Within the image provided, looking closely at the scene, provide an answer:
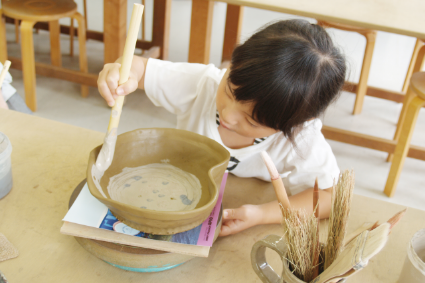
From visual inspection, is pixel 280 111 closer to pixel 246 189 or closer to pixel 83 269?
pixel 246 189

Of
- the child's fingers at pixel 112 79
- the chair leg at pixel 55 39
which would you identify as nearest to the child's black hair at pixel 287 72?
the child's fingers at pixel 112 79

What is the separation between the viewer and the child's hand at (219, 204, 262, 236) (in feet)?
2.28

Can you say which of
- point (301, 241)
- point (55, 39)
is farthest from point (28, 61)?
point (301, 241)

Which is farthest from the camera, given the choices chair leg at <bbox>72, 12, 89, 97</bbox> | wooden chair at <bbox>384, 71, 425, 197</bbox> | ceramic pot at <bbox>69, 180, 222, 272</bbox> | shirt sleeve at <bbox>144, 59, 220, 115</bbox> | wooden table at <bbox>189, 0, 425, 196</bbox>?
chair leg at <bbox>72, 12, 89, 97</bbox>

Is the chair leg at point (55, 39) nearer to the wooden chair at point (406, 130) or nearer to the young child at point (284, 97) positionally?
the young child at point (284, 97)

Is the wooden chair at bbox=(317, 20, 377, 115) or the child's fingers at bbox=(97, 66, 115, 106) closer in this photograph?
the child's fingers at bbox=(97, 66, 115, 106)

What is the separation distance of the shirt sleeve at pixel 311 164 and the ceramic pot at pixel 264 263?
35 centimetres

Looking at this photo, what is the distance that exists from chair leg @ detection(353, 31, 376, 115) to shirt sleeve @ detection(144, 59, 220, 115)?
4.81 feet

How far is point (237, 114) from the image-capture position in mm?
760

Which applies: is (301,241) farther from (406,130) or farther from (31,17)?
(31,17)

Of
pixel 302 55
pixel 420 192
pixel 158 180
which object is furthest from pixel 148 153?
pixel 420 192

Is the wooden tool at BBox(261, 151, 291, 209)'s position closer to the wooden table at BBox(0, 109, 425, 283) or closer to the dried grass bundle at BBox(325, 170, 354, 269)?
the dried grass bundle at BBox(325, 170, 354, 269)

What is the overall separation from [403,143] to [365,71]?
2.14ft

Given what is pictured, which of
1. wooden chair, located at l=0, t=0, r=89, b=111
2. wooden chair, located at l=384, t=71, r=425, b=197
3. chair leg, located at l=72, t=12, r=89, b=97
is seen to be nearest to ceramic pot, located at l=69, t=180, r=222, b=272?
wooden chair, located at l=384, t=71, r=425, b=197
